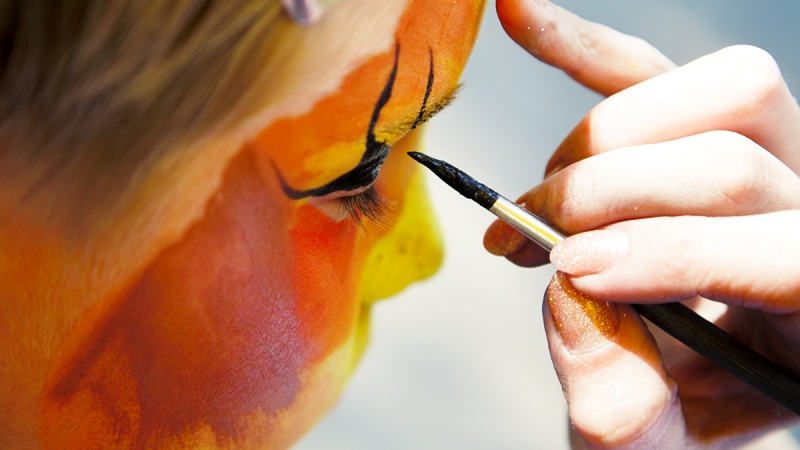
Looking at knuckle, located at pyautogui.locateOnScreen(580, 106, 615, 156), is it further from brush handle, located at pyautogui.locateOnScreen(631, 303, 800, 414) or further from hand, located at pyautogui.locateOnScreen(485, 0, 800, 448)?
brush handle, located at pyautogui.locateOnScreen(631, 303, 800, 414)

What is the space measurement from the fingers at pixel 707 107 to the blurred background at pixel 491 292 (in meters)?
0.15

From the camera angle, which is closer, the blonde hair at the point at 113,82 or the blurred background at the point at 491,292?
the blonde hair at the point at 113,82

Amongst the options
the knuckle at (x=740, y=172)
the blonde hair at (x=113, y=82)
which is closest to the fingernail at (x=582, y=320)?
the knuckle at (x=740, y=172)

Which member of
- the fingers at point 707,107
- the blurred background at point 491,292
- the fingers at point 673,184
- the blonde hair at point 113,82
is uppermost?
the blonde hair at point 113,82

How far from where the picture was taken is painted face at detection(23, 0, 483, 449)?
0.94 feet

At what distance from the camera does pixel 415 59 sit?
324mm

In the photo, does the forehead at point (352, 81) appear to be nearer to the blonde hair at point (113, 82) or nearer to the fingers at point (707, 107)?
the blonde hair at point (113, 82)

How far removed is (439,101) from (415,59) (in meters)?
0.05

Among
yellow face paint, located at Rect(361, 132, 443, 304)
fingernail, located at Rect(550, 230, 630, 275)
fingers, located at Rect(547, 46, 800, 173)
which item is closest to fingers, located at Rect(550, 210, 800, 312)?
fingernail, located at Rect(550, 230, 630, 275)

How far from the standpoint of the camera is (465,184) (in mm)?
389

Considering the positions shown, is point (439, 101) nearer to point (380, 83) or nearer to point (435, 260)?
point (380, 83)

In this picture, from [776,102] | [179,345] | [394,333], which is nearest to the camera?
[179,345]

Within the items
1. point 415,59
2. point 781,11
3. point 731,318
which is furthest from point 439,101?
point 781,11

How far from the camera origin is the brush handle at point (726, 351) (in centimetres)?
37
